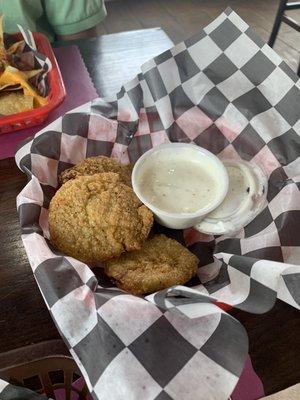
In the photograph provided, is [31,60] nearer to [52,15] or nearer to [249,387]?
[52,15]

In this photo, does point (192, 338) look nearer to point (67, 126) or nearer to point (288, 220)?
point (288, 220)

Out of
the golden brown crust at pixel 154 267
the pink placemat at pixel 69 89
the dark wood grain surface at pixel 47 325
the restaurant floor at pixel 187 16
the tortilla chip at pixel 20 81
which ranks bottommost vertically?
the restaurant floor at pixel 187 16

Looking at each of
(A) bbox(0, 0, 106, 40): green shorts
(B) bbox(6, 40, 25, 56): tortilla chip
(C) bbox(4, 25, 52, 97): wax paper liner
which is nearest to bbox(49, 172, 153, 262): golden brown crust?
(C) bbox(4, 25, 52, 97): wax paper liner

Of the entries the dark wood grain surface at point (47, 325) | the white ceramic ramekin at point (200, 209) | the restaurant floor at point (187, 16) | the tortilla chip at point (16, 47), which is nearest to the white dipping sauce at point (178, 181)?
the white ceramic ramekin at point (200, 209)

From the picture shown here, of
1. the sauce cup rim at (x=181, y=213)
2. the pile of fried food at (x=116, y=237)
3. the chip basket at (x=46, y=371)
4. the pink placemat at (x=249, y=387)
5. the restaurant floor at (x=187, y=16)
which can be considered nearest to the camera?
the chip basket at (x=46, y=371)

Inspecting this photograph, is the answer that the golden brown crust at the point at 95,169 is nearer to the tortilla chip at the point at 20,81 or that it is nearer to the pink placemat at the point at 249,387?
the tortilla chip at the point at 20,81

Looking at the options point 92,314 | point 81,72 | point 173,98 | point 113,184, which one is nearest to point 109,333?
point 92,314

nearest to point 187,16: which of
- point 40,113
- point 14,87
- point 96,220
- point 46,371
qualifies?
point 14,87
